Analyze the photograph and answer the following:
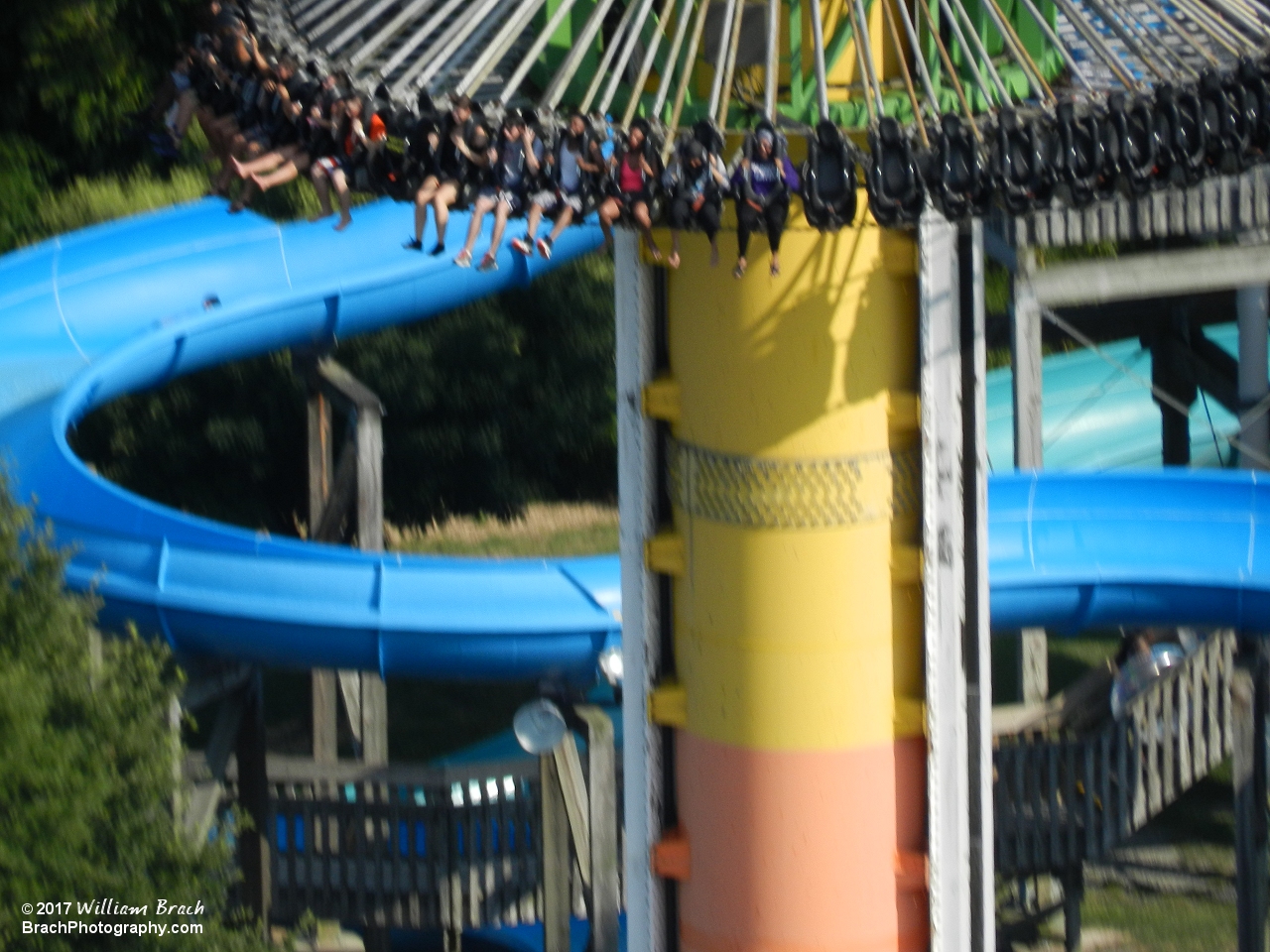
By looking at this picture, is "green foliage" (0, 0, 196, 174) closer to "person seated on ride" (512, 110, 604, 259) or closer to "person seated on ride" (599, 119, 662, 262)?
"person seated on ride" (512, 110, 604, 259)

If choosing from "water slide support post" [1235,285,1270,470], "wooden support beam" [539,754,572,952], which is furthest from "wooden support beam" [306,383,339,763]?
"water slide support post" [1235,285,1270,470]

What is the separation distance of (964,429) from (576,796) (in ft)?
12.7

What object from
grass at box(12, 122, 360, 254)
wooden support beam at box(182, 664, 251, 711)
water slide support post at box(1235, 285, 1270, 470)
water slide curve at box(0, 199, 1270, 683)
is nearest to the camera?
water slide curve at box(0, 199, 1270, 683)

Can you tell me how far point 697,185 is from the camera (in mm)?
5832

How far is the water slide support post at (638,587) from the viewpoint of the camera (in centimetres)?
643

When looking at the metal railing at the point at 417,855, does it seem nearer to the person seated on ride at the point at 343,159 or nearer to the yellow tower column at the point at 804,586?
the yellow tower column at the point at 804,586

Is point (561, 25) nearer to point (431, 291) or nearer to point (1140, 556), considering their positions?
point (1140, 556)

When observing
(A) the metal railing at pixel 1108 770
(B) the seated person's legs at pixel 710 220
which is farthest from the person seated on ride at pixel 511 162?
(A) the metal railing at pixel 1108 770

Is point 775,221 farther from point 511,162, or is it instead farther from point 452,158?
point 452,158

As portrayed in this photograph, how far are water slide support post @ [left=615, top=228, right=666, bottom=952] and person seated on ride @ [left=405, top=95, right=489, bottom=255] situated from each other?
24.6 inches

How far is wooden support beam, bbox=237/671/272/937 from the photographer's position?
10672mm

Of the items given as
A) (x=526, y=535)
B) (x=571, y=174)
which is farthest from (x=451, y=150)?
(x=526, y=535)

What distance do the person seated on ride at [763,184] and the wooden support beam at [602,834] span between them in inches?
161

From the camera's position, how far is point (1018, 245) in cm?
1298
